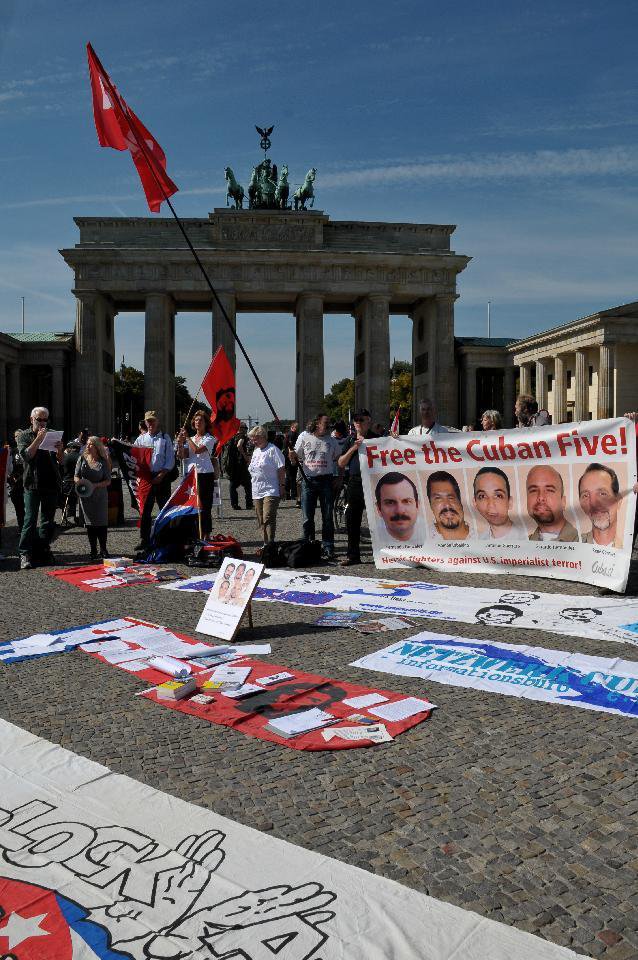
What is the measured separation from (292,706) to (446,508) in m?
5.50

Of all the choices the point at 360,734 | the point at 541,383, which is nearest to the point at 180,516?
the point at 360,734

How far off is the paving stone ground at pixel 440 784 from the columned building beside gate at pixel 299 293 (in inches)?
1901

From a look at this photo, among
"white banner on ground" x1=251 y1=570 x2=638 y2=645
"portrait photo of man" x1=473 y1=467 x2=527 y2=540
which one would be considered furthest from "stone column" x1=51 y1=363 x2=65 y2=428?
"portrait photo of man" x1=473 y1=467 x2=527 y2=540

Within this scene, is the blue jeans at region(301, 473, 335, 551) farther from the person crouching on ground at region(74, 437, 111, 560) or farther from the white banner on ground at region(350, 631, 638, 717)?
the white banner on ground at region(350, 631, 638, 717)

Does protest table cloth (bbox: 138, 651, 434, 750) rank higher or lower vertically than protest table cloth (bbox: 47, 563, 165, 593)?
lower

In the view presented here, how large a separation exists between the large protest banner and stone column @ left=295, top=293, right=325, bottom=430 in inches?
1731

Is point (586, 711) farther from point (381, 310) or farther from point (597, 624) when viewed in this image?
point (381, 310)

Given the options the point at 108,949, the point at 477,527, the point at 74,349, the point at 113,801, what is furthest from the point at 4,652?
the point at 74,349

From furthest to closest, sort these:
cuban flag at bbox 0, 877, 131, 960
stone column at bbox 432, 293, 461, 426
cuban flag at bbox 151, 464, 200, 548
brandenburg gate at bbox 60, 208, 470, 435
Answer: stone column at bbox 432, 293, 461, 426, brandenburg gate at bbox 60, 208, 470, 435, cuban flag at bbox 151, 464, 200, 548, cuban flag at bbox 0, 877, 131, 960

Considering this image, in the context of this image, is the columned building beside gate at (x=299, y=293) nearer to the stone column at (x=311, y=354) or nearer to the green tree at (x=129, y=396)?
the stone column at (x=311, y=354)

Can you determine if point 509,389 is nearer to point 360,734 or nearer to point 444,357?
point 444,357

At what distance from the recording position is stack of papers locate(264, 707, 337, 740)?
4484 mm

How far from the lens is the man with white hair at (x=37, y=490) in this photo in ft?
35.5

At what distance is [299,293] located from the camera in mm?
54844
